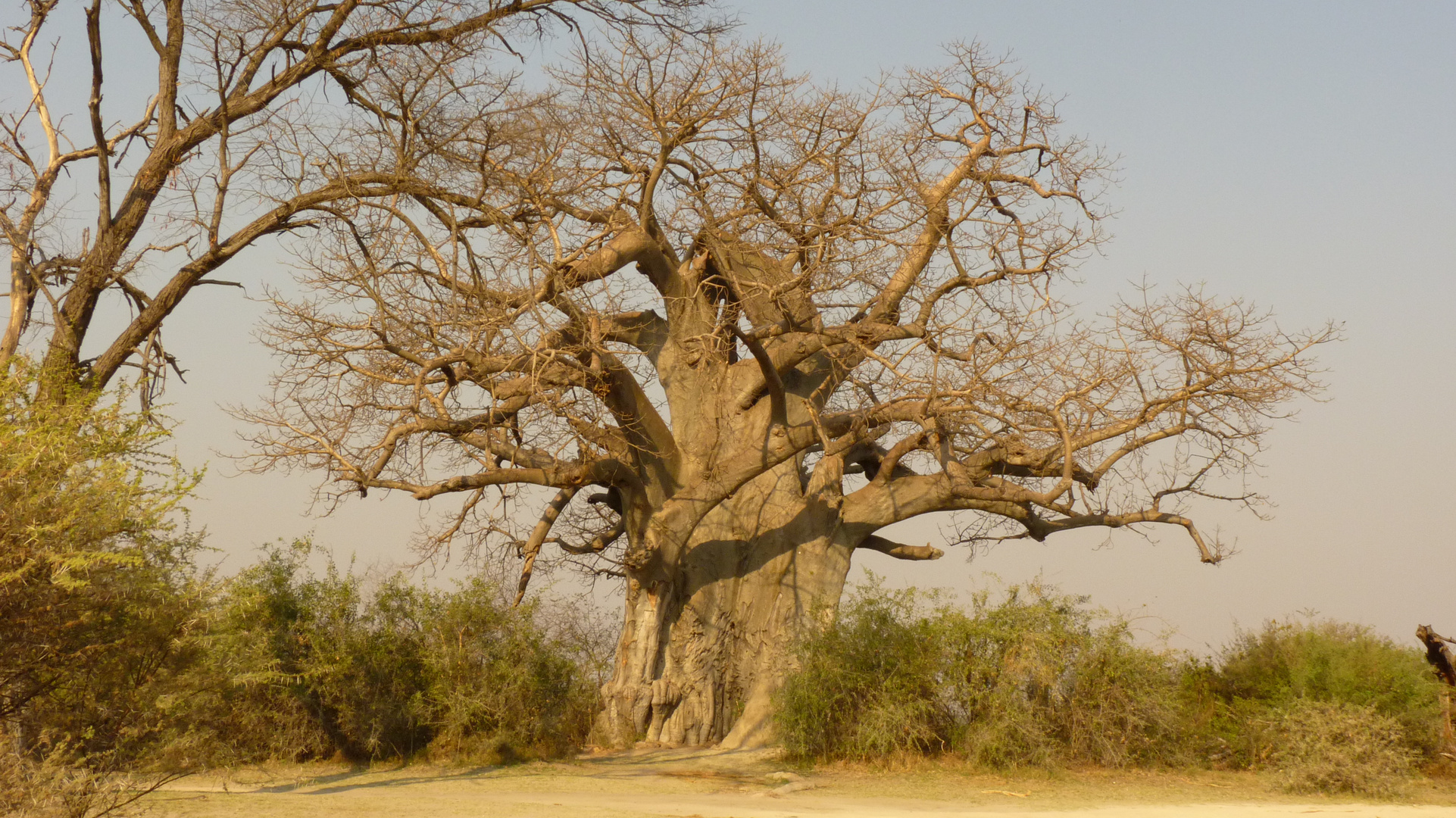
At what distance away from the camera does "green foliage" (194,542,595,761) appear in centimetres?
1152

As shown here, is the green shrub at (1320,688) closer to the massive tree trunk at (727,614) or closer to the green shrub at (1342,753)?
the green shrub at (1342,753)

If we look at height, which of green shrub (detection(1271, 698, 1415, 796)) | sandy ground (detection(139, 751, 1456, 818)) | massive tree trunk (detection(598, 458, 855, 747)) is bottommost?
sandy ground (detection(139, 751, 1456, 818))

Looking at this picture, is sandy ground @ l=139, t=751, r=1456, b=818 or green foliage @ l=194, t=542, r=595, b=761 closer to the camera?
sandy ground @ l=139, t=751, r=1456, b=818

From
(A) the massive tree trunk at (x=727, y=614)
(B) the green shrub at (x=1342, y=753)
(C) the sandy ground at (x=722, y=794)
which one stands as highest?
(A) the massive tree trunk at (x=727, y=614)

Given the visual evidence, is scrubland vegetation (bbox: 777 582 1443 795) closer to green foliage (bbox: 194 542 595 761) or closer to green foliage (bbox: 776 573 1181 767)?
green foliage (bbox: 776 573 1181 767)

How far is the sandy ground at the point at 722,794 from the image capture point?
8.57 m

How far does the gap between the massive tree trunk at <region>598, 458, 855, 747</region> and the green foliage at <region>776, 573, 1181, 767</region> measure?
1393 millimetres

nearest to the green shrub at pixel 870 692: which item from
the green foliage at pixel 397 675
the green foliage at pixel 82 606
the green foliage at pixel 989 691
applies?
the green foliage at pixel 989 691

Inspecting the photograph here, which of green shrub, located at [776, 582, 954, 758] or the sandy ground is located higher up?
green shrub, located at [776, 582, 954, 758]

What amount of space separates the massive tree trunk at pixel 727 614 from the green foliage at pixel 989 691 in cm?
139

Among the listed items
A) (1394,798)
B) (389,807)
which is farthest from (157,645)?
(1394,798)

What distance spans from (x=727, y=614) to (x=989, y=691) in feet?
11.5

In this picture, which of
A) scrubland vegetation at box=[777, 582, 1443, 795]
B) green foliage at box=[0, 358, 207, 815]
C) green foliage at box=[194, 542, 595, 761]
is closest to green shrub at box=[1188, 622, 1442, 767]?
scrubland vegetation at box=[777, 582, 1443, 795]

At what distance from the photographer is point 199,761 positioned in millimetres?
7906
